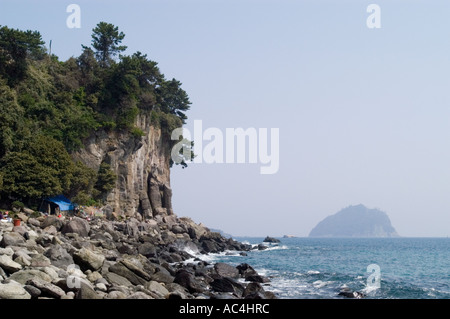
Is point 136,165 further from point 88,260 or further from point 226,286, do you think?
point 88,260

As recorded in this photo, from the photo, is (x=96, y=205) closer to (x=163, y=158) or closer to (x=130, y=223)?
(x=130, y=223)

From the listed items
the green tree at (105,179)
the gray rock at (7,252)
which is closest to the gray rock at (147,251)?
the gray rock at (7,252)

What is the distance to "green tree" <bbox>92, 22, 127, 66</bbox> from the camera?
186 ft

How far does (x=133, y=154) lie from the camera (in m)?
54.5

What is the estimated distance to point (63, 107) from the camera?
47.3 m

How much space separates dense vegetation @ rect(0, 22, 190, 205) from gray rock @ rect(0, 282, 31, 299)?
77.9 ft

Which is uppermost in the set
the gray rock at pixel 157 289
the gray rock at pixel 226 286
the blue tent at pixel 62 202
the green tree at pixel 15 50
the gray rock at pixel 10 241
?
the green tree at pixel 15 50

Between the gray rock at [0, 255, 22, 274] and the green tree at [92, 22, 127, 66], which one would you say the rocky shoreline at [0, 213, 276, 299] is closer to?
the gray rock at [0, 255, 22, 274]

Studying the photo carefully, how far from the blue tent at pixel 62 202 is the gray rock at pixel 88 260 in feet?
76.6

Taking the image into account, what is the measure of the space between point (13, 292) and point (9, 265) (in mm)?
2870

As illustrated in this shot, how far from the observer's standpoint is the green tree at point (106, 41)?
56.6m

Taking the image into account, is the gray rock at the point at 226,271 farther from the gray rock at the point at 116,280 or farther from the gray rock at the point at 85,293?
the gray rock at the point at 85,293
